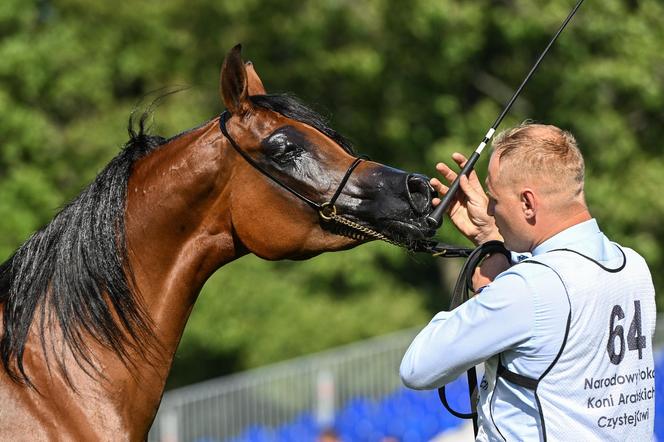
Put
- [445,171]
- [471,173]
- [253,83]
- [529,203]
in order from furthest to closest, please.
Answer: [253,83] → [445,171] → [471,173] → [529,203]

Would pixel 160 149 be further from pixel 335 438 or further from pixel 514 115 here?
pixel 514 115

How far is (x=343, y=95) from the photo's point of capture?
18438mm

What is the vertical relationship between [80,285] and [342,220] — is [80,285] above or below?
below

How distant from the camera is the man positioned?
285 centimetres

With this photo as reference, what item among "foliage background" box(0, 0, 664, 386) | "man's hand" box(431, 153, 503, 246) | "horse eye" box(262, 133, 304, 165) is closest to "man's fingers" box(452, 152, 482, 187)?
"man's hand" box(431, 153, 503, 246)

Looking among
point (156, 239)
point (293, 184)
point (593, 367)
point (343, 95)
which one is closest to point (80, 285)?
point (156, 239)

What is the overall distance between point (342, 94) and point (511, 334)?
624 inches

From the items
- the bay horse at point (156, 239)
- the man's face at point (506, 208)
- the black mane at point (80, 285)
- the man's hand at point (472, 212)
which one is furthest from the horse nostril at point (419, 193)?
the black mane at point (80, 285)

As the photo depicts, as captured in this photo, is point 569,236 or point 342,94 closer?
point 569,236

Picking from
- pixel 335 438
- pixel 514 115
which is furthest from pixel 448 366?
pixel 514 115

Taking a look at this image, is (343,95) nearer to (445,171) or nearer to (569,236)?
(445,171)

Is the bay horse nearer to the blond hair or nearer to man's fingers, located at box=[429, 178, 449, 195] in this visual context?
man's fingers, located at box=[429, 178, 449, 195]

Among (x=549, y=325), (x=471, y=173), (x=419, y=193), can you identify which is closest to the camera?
(x=549, y=325)

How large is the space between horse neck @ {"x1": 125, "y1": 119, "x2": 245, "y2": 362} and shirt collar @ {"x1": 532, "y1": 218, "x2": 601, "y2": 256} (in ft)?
4.00
